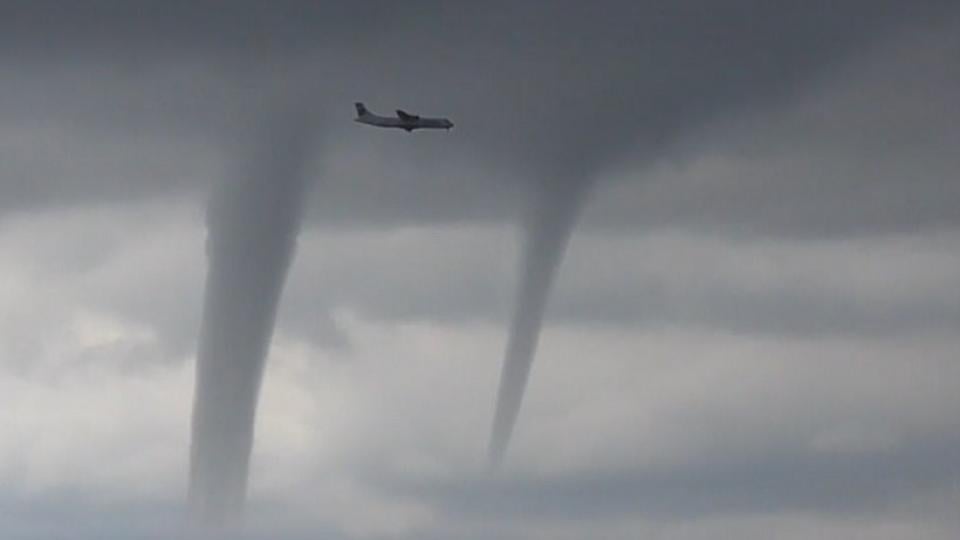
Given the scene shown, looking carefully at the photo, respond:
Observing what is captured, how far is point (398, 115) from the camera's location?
651 feet
